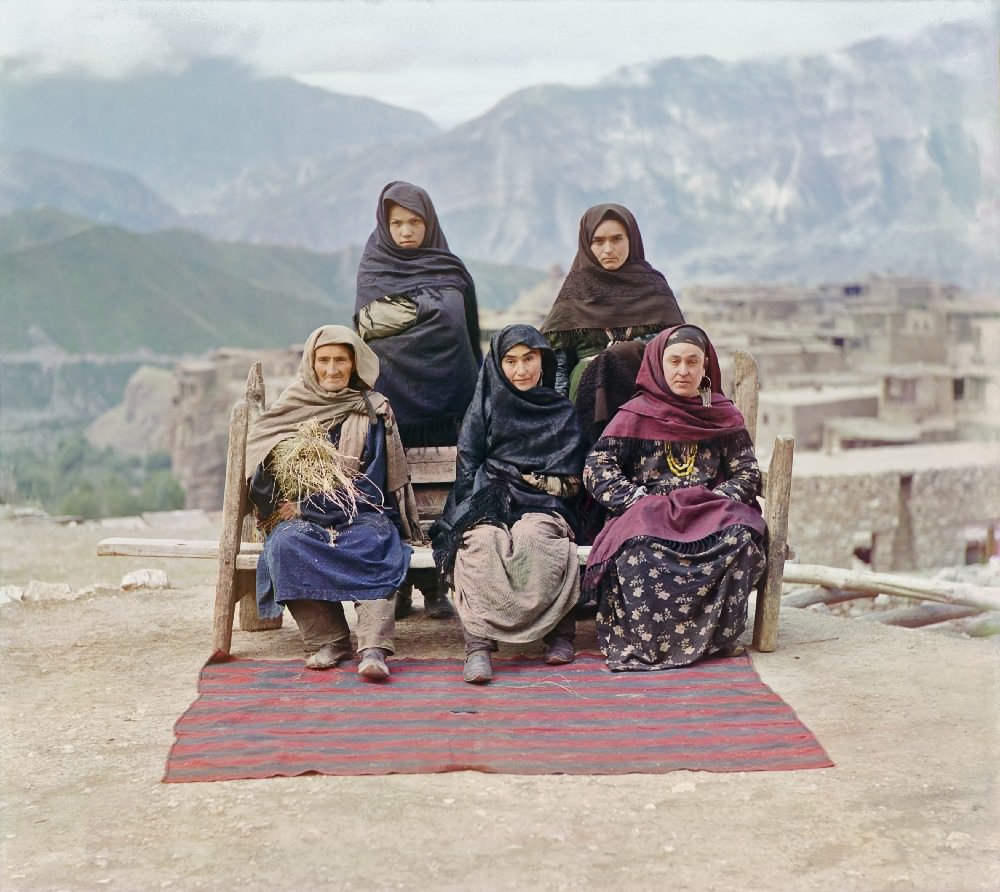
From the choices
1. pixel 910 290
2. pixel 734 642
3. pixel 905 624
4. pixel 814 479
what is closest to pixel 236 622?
pixel 734 642

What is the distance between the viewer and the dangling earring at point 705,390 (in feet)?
16.1

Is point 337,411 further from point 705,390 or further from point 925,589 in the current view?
point 925,589

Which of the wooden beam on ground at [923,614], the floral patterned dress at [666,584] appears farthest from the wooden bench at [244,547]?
the wooden beam on ground at [923,614]

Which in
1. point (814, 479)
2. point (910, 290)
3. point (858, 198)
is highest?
point (858, 198)

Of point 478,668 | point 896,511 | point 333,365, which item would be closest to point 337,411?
point 333,365

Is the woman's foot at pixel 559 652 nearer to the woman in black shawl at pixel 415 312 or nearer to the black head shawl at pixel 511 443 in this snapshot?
the black head shawl at pixel 511 443

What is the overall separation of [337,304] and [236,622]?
67246 mm

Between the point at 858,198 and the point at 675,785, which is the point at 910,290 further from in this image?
the point at 858,198

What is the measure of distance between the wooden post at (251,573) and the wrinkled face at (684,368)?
1.66m

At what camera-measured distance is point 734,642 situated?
15.8ft

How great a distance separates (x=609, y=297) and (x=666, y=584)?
1.44 meters

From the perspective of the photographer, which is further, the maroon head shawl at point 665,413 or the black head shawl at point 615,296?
the black head shawl at point 615,296

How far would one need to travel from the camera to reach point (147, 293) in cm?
6581

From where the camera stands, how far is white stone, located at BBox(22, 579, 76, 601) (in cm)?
646
